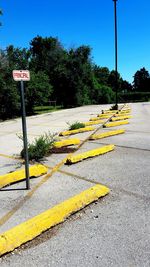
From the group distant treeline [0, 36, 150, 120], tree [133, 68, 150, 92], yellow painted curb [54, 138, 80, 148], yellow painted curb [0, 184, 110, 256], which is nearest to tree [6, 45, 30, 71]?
distant treeline [0, 36, 150, 120]

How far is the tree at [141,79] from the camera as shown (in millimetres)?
100875

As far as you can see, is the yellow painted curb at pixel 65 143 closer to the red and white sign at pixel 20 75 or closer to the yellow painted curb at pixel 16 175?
the yellow painted curb at pixel 16 175

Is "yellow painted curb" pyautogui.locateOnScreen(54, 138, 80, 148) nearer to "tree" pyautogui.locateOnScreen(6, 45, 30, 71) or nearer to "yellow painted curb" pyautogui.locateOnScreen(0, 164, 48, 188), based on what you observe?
"yellow painted curb" pyautogui.locateOnScreen(0, 164, 48, 188)

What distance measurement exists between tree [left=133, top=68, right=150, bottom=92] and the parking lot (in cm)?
9757

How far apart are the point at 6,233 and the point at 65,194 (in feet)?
4.98

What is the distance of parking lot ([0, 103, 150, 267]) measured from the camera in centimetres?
301

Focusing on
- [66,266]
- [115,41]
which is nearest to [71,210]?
[66,266]

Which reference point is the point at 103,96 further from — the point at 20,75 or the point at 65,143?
the point at 20,75

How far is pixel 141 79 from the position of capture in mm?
107000

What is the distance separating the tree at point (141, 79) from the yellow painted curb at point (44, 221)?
99301 mm

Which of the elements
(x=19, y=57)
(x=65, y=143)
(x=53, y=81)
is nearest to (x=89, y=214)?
(x=65, y=143)

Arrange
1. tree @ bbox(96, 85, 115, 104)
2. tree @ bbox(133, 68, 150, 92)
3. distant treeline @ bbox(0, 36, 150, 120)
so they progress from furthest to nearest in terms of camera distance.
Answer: tree @ bbox(133, 68, 150, 92) → tree @ bbox(96, 85, 115, 104) → distant treeline @ bbox(0, 36, 150, 120)

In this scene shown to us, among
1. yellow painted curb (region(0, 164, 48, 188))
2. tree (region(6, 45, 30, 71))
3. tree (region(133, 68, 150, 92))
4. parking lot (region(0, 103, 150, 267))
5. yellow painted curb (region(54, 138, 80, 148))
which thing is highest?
tree (region(133, 68, 150, 92))

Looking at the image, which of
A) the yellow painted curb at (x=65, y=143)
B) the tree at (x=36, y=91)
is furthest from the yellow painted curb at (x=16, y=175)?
the tree at (x=36, y=91)
